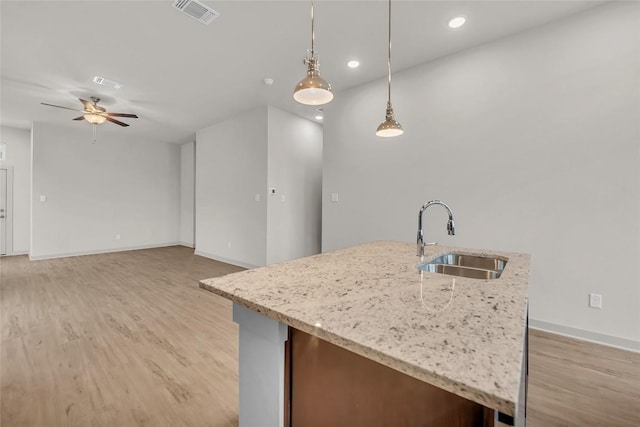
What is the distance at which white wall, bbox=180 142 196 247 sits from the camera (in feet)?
23.9

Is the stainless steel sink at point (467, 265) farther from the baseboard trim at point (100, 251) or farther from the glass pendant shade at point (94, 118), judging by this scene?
the baseboard trim at point (100, 251)

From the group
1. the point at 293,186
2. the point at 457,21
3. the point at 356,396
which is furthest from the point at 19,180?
the point at 457,21

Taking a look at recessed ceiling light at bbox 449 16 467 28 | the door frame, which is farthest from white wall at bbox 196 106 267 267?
the door frame

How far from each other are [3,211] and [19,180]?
709 mm

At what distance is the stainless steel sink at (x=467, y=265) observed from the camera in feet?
5.58

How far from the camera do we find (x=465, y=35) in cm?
271

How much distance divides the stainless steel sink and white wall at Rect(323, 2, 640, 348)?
1180mm

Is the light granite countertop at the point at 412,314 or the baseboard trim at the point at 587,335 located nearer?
the light granite countertop at the point at 412,314

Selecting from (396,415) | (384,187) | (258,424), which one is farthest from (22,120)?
(396,415)

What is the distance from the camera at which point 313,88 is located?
1.50 m

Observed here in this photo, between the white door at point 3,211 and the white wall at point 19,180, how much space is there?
0.28ft

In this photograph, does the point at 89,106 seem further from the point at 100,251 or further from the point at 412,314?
the point at 412,314

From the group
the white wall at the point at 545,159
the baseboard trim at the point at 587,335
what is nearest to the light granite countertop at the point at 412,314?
the white wall at the point at 545,159

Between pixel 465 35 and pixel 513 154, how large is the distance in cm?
126
